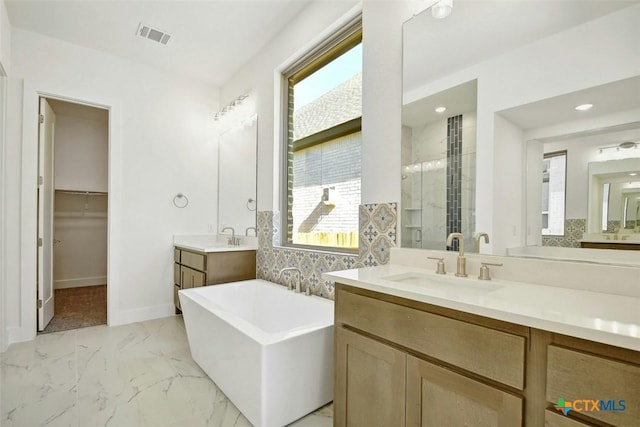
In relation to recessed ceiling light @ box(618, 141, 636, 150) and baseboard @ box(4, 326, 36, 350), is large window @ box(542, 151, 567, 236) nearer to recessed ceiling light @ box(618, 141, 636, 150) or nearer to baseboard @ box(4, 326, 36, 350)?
recessed ceiling light @ box(618, 141, 636, 150)

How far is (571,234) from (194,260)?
302 cm

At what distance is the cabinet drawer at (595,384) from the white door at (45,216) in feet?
12.9

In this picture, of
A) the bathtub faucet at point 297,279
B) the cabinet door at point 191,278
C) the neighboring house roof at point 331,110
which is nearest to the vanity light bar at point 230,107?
the neighboring house roof at point 331,110

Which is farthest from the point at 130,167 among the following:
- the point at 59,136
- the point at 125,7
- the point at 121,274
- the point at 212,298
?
the point at 59,136

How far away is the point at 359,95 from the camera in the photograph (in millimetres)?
2461

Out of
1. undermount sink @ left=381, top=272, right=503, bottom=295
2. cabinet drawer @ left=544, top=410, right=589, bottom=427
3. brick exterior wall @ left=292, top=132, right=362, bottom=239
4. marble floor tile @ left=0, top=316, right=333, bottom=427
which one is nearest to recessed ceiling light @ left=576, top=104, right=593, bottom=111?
undermount sink @ left=381, top=272, right=503, bottom=295

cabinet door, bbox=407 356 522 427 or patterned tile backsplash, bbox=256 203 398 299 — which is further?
patterned tile backsplash, bbox=256 203 398 299

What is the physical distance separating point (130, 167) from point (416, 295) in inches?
137

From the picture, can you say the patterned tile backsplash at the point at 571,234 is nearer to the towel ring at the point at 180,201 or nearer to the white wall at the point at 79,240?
the towel ring at the point at 180,201

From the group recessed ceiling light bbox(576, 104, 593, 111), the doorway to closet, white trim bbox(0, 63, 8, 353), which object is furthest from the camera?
the doorway to closet

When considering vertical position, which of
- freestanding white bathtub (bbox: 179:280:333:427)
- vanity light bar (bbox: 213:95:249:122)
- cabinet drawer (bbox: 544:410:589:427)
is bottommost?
freestanding white bathtub (bbox: 179:280:333:427)

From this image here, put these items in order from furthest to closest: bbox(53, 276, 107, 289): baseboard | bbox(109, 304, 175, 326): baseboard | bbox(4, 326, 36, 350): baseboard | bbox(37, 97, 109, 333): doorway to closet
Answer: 1. bbox(53, 276, 107, 289): baseboard
2. bbox(37, 97, 109, 333): doorway to closet
3. bbox(109, 304, 175, 326): baseboard
4. bbox(4, 326, 36, 350): baseboard

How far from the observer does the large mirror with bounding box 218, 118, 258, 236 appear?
338cm

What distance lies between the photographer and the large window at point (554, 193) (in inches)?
53.3
